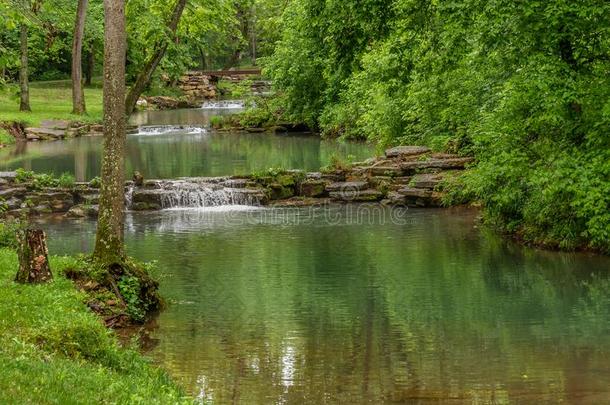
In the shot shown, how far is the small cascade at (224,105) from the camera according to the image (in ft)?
235

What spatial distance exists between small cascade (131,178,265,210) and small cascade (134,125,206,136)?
72.6ft

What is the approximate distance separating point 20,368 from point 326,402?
409cm

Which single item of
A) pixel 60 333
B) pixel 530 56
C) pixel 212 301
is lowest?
pixel 212 301

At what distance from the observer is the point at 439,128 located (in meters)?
34.2

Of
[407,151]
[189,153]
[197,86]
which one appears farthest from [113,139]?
[197,86]

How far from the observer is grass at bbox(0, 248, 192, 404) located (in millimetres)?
8672

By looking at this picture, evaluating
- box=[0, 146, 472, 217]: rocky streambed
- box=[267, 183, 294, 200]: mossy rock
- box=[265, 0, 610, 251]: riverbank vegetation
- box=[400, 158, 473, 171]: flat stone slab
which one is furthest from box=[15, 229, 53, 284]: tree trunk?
box=[400, 158, 473, 171]: flat stone slab

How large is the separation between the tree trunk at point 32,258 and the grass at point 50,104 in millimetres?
31363

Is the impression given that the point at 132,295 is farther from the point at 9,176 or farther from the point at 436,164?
the point at 436,164

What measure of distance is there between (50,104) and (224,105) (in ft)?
Result: 55.2

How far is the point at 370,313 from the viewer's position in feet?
54.5

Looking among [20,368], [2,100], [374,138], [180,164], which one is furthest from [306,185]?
[2,100]

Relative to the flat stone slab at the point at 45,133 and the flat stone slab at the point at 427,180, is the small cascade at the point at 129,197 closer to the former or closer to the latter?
the flat stone slab at the point at 427,180

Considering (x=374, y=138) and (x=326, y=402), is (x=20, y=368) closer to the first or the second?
(x=326, y=402)
